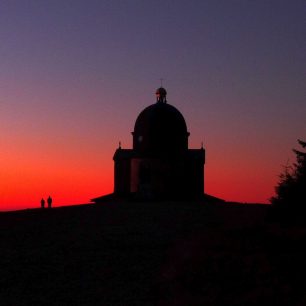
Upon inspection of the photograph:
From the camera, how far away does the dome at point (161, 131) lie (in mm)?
57906

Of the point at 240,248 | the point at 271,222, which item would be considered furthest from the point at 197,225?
the point at 240,248

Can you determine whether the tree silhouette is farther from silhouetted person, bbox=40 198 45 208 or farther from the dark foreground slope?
silhouetted person, bbox=40 198 45 208

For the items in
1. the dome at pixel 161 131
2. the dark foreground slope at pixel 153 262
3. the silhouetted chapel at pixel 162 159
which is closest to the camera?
the dark foreground slope at pixel 153 262

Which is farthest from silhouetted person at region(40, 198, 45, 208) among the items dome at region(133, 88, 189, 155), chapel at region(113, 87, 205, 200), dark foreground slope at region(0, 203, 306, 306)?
dark foreground slope at region(0, 203, 306, 306)

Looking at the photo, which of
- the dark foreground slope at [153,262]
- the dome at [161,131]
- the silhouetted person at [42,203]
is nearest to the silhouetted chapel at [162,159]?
the dome at [161,131]

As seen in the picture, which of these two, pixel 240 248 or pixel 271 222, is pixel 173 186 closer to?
pixel 271 222

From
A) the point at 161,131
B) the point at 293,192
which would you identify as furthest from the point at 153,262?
the point at 161,131

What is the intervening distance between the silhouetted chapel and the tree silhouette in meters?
25.6

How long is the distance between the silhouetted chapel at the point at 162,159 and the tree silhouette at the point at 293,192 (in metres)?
25.6

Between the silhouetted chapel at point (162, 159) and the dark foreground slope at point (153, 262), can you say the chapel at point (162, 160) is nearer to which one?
the silhouetted chapel at point (162, 159)

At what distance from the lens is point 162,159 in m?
57.8

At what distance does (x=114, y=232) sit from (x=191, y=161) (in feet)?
97.4

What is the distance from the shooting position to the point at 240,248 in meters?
24.4

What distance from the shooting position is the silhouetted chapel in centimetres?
5753
